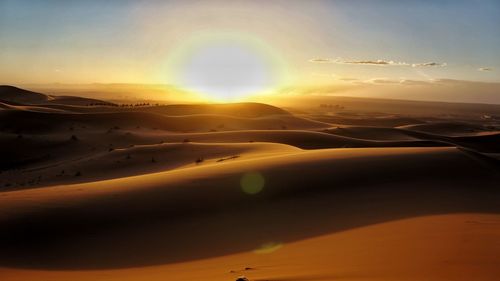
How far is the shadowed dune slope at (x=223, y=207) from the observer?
7.74m

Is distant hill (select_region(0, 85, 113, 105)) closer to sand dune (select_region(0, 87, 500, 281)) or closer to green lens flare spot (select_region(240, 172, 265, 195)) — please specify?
sand dune (select_region(0, 87, 500, 281))

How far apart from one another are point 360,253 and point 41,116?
28.9m

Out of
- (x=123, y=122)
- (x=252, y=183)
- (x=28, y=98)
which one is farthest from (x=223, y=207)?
(x=28, y=98)

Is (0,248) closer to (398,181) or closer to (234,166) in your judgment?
(234,166)

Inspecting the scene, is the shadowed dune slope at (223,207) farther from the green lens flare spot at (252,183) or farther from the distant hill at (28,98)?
the distant hill at (28,98)

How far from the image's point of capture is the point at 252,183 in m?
10.9

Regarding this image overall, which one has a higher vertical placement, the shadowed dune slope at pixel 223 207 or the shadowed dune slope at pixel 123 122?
the shadowed dune slope at pixel 123 122

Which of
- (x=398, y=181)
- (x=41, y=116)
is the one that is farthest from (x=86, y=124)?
(x=398, y=181)

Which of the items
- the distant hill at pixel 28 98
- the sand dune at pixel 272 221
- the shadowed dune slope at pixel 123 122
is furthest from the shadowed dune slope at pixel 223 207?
the distant hill at pixel 28 98

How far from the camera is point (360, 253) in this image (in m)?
6.43

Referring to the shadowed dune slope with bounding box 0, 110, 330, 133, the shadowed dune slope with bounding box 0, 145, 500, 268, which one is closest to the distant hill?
the shadowed dune slope with bounding box 0, 110, 330, 133

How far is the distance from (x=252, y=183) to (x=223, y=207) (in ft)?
4.69

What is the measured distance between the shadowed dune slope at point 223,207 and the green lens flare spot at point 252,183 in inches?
3.6

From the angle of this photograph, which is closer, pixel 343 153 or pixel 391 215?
pixel 391 215
